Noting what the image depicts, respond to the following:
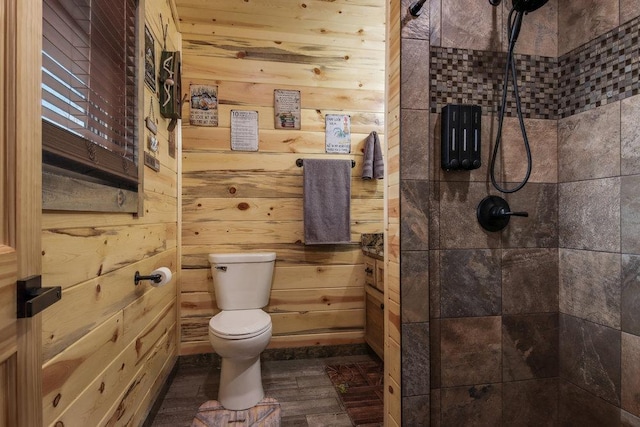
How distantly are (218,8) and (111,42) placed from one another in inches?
56.4

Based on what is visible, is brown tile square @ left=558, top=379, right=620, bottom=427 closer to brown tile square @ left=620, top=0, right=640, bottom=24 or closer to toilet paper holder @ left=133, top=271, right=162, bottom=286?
brown tile square @ left=620, top=0, right=640, bottom=24

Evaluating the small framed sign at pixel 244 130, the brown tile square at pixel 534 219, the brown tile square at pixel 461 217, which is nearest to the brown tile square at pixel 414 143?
the brown tile square at pixel 461 217

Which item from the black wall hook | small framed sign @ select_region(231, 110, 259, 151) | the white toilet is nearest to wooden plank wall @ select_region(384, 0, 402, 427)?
the black wall hook

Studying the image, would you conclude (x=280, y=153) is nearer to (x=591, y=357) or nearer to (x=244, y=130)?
(x=244, y=130)

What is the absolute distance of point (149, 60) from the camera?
165cm

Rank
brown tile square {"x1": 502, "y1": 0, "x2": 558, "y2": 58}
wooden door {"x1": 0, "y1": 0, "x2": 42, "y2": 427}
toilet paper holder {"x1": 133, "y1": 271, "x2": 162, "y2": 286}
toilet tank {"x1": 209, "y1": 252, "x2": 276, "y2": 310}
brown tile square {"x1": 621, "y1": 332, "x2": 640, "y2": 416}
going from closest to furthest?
wooden door {"x1": 0, "y1": 0, "x2": 42, "y2": 427} < brown tile square {"x1": 621, "y1": 332, "x2": 640, "y2": 416} < brown tile square {"x1": 502, "y1": 0, "x2": 558, "y2": 58} < toilet paper holder {"x1": 133, "y1": 271, "x2": 162, "y2": 286} < toilet tank {"x1": 209, "y1": 252, "x2": 276, "y2": 310}

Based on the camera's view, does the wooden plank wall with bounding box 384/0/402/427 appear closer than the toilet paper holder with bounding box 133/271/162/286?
Yes

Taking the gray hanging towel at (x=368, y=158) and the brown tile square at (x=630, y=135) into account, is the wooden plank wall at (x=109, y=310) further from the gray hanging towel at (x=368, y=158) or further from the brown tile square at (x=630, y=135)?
the brown tile square at (x=630, y=135)

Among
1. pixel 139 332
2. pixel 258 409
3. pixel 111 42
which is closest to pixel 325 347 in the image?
pixel 258 409

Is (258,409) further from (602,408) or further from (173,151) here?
(173,151)

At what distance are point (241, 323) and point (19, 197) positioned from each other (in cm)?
140

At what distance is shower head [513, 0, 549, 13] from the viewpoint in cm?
104

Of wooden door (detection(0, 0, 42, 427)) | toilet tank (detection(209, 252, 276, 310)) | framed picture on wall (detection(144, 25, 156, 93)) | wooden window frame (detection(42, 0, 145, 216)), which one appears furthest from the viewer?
toilet tank (detection(209, 252, 276, 310))

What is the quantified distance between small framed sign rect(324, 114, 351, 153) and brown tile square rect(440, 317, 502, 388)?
1589mm
